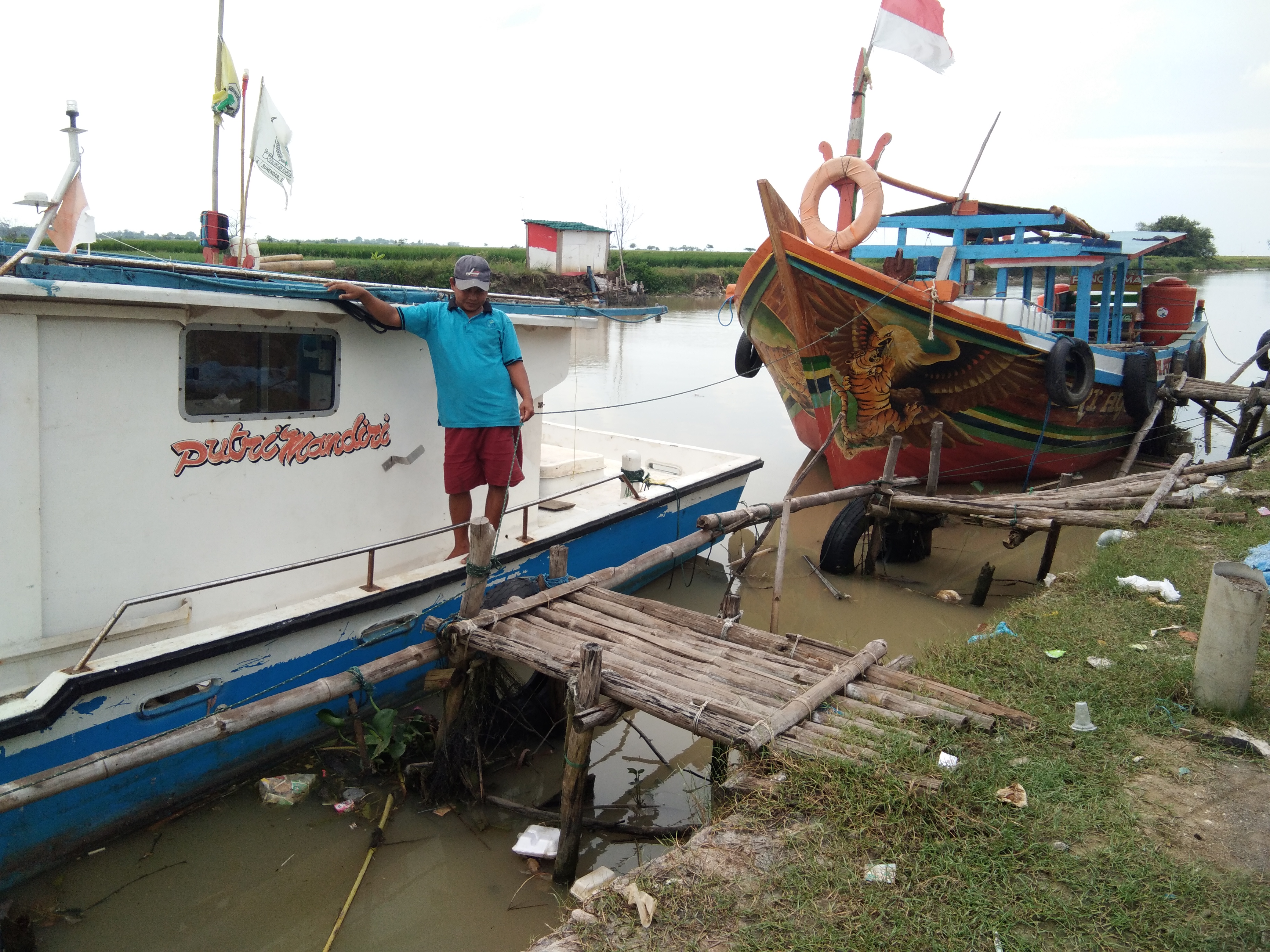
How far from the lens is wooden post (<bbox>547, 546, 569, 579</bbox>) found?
445cm

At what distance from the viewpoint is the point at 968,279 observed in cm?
1129

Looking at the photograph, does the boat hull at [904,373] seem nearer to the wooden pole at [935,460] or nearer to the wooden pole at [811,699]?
the wooden pole at [935,460]

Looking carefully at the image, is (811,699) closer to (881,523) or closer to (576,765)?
(576,765)

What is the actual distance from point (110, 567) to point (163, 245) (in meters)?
41.0

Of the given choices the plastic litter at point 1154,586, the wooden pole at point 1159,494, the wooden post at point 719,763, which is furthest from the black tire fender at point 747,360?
the wooden post at point 719,763

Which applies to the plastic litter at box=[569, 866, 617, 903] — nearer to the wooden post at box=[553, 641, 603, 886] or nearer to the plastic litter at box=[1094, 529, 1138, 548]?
the wooden post at box=[553, 641, 603, 886]

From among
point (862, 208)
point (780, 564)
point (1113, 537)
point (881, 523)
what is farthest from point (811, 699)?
point (862, 208)

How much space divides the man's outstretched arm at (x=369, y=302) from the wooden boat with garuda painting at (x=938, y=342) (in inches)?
163

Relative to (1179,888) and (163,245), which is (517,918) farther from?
(163,245)

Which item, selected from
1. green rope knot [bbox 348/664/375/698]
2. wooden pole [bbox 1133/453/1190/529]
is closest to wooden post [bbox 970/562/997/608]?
wooden pole [bbox 1133/453/1190/529]

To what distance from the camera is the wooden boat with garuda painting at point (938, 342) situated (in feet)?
26.7

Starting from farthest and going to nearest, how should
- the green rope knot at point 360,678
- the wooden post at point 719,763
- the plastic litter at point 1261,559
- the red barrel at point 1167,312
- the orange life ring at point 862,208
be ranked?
the red barrel at point 1167,312
the orange life ring at point 862,208
the plastic litter at point 1261,559
the wooden post at point 719,763
the green rope knot at point 360,678

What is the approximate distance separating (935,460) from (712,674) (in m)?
4.69

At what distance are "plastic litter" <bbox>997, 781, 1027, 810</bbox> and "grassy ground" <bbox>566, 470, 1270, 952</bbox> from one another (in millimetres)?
19
